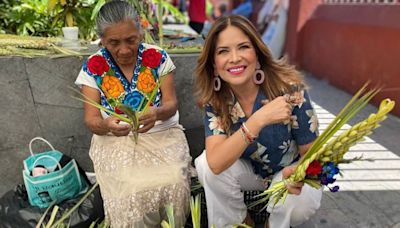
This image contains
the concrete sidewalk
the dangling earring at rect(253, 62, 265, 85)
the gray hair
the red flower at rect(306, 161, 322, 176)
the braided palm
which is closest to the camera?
the braided palm

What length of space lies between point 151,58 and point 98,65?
298 mm

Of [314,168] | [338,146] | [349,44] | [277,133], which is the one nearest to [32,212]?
[277,133]

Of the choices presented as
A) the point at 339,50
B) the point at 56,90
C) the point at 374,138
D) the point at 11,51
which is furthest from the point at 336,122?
the point at 339,50

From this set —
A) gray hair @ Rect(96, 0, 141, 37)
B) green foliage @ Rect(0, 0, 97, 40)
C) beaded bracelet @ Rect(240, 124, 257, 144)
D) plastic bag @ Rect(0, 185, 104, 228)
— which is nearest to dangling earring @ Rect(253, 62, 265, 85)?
beaded bracelet @ Rect(240, 124, 257, 144)

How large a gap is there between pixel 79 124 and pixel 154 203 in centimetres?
97

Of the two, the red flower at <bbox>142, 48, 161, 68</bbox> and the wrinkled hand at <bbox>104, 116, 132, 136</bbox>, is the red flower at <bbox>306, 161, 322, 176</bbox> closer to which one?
the wrinkled hand at <bbox>104, 116, 132, 136</bbox>

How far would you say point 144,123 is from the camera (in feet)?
6.05

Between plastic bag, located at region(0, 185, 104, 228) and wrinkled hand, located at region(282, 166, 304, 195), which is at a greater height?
wrinkled hand, located at region(282, 166, 304, 195)

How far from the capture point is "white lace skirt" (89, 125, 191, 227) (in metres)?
1.78

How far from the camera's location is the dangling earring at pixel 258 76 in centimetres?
173

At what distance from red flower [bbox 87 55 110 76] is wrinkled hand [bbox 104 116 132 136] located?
328mm

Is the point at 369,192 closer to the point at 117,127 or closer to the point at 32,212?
the point at 117,127

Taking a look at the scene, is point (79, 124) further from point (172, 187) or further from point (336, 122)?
point (336, 122)

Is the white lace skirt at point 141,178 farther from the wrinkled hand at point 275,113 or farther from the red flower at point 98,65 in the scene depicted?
the wrinkled hand at point 275,113
